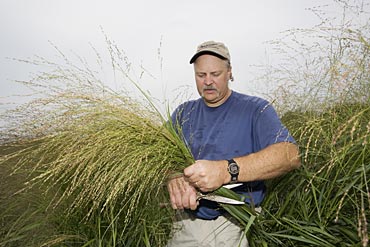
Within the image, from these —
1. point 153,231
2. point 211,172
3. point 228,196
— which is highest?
point 211,172

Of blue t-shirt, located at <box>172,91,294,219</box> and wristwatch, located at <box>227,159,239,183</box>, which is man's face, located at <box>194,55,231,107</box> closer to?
blue t-shirt, located at <box>172,91,294,219</box>

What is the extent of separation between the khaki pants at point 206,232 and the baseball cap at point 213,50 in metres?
1.03

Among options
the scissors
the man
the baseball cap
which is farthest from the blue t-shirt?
the baseball cap

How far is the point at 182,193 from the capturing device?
7.47 ft

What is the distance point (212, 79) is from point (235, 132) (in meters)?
0.42

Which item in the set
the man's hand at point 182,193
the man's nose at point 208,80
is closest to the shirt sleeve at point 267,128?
the man's nose at point 208,80

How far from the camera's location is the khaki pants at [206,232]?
2.47 metres

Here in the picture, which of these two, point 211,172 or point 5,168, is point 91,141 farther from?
point 5,168

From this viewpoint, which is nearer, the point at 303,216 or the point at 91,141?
the point at 91,141

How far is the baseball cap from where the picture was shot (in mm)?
2824

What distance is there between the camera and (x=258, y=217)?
2348 millimetres

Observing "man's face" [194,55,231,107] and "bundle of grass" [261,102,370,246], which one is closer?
"bundle of grass" [261,102,370,246]

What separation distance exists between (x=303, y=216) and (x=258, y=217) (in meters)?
0.24

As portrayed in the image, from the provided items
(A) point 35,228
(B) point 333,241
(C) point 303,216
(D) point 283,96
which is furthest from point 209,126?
(A) point 35,228
